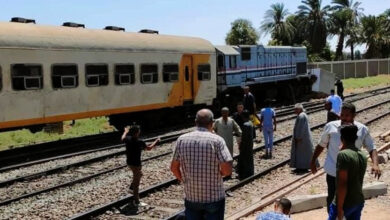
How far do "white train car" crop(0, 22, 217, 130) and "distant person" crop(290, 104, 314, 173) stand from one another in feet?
23.0

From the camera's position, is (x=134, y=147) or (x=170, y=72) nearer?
(x=134, y=147)

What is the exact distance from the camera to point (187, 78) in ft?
71.5

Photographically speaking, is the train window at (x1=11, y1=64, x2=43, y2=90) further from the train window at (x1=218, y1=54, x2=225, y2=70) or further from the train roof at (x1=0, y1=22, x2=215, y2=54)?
the train window at (x1=218, y1=54, x2=225, y2=70)

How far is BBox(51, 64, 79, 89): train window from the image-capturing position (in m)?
15.7

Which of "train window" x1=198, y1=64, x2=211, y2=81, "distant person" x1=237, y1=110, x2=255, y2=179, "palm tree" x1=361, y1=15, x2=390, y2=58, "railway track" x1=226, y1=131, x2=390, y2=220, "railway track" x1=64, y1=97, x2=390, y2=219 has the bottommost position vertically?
"railway track" x1=64, y1=97, x2=390, y2=219

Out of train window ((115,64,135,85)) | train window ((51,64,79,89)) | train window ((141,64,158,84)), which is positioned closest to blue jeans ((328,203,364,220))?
train window ((51,64,79,89))

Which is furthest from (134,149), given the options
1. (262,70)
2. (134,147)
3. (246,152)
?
(262,70)

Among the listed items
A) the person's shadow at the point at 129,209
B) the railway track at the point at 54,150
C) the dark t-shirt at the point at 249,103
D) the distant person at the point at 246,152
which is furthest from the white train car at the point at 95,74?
the distant person at the point at 246,152

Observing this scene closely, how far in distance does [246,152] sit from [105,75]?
6969 millimetres

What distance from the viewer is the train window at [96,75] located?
55.4ft

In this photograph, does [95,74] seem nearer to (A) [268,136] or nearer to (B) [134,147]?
(A) [268,136]

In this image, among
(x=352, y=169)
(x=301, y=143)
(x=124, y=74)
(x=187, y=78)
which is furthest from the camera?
(x=187, y=78)

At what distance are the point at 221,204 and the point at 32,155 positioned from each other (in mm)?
11012

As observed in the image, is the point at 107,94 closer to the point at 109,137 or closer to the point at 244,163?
the point at 109,137
